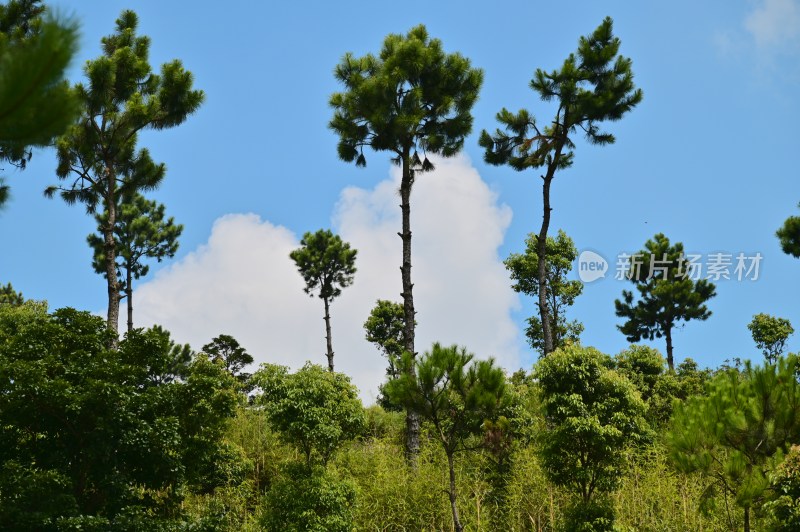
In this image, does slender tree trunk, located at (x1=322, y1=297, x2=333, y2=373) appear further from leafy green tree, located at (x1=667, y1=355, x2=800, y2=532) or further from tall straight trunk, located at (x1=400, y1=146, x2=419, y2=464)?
leafy green tree, located at (x1=667, y1=355, x2=800, y2=532)

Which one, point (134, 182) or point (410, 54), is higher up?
point (410, 54)

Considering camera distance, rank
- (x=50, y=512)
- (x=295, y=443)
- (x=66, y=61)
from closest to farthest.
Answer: (x=66, y=61) < (x=50, y=512) < (x=295, y=443)

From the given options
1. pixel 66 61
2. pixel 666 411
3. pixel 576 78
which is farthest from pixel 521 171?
pixel 66 61

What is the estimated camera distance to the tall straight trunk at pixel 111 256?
13.3m

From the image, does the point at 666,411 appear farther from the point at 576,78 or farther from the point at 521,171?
the point at 576,78

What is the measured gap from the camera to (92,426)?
8.49m

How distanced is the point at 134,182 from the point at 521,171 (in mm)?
10178

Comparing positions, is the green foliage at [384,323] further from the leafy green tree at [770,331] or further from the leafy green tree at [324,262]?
the leafy green tree at [770,331]

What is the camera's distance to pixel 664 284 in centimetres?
3047

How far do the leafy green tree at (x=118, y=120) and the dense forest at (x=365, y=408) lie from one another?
0.05 metres

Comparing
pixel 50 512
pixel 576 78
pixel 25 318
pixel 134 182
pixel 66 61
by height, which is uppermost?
pixel 576 78

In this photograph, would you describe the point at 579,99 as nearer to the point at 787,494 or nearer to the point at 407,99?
the point at 407,99

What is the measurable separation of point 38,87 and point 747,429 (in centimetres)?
830

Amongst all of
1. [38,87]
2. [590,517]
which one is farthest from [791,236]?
[38,87]
